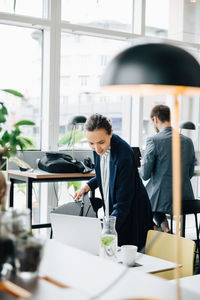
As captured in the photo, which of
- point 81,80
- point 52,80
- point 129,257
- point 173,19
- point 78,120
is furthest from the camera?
point 173,19

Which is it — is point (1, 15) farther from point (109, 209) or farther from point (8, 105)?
point (109, 209)

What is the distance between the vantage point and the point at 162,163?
14.0 feet

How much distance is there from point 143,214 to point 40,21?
9.86ft

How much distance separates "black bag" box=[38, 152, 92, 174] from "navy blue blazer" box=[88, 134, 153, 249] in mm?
1625

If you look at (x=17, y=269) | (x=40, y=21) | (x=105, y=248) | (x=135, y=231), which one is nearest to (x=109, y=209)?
(x=135, y=231)

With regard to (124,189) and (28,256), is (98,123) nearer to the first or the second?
(124,189)

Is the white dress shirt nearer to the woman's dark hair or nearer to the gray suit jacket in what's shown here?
the woman's dark hair

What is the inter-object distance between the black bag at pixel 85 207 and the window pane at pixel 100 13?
8.75ft

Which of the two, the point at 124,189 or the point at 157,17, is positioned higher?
the point at 157,17

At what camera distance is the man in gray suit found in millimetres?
4227

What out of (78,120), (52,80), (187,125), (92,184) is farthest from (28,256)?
(187,125)

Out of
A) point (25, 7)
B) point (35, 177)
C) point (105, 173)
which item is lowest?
point (35, 177)

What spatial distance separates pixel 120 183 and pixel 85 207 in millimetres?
762

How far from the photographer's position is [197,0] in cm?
669
